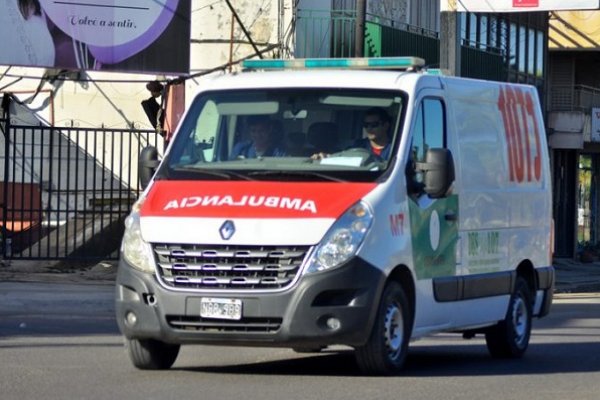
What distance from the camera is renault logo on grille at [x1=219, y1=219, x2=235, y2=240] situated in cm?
1024

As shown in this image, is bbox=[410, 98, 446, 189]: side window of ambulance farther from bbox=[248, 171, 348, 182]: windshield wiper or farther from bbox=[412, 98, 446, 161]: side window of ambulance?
bbox=[248, 171, 348, 182]: windshield wiper

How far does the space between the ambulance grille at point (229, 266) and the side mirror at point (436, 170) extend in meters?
1.46

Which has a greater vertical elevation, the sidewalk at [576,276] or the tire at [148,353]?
the tire at [148,353]

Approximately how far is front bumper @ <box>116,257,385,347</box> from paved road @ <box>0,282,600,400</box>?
0.35m

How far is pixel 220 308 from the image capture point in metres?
10.2

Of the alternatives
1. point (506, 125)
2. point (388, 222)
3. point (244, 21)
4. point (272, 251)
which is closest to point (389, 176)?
point (388, 222)

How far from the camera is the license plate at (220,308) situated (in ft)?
33.5

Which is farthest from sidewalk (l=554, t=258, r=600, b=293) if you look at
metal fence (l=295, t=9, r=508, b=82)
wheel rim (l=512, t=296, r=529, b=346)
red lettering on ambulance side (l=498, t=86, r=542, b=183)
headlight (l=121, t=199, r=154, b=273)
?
headlight (l=121, t=199, r=154, b=273)

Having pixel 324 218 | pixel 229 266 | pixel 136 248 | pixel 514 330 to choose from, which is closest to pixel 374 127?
pixel 324 218

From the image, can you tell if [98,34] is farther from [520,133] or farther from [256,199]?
[256,199]

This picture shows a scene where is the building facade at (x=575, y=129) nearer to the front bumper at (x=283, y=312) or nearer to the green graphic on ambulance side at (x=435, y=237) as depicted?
the green graphic on ambulance side at (x=435, y=237)

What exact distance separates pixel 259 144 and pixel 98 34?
10.8 metres

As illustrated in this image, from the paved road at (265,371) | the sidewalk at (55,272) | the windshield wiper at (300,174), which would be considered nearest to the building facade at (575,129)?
Result: the sidewalk at (55,272)

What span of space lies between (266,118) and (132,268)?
5.53 feet
